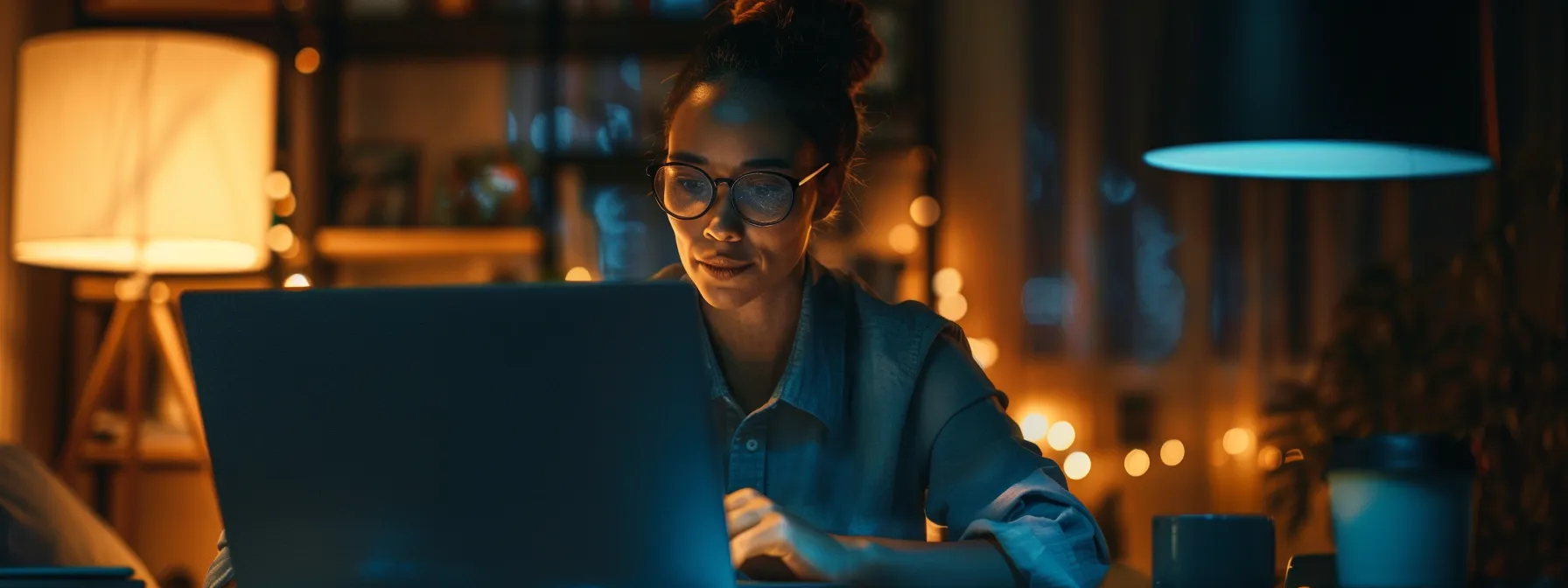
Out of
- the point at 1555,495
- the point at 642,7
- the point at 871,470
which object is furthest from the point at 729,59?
the point at 642,7

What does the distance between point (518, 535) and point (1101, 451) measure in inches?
126

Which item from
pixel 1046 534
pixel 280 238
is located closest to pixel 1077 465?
pixel 280 238

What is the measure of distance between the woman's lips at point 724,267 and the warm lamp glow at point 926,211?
2416 mm

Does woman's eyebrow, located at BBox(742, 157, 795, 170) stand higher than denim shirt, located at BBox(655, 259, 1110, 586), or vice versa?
woman's eyebrow, located at BBox(742, 157, 795, 170)

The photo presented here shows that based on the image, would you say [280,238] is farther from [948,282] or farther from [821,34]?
[821,34]

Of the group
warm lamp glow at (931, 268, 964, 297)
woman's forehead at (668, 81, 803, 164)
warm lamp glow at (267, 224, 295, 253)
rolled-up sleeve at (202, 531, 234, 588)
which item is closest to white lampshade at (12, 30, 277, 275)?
warm lamp glow at (267, 224, 295, 253)

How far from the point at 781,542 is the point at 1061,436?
3.00 m

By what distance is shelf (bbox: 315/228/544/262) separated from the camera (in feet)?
11.9

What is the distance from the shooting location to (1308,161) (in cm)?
147

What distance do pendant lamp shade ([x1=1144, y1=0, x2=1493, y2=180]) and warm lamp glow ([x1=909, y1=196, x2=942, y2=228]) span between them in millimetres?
2433

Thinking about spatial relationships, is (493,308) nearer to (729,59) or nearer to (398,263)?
(729,59)

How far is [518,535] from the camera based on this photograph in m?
0.77

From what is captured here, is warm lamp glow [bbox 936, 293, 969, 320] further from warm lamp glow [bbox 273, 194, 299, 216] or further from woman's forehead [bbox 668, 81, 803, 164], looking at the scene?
woman's forehead [bbox 668, 81, 803, 164]

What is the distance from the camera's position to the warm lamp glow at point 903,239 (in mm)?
3762
